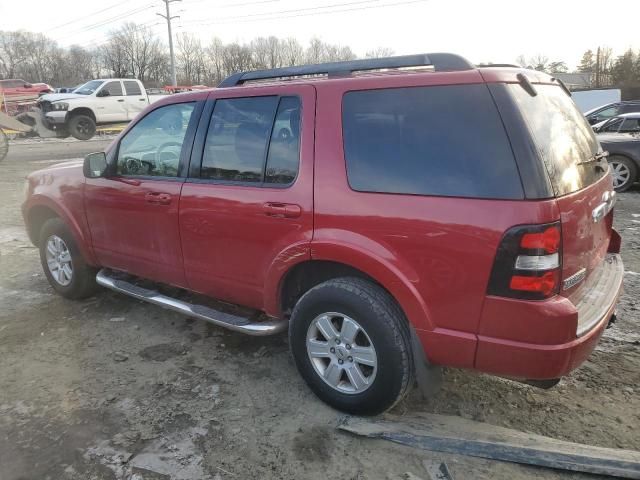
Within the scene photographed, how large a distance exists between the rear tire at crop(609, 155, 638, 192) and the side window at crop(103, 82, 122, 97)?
55.0ft

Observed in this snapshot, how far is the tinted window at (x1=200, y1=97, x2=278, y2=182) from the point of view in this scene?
312 cm

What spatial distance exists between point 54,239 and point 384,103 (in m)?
3.47

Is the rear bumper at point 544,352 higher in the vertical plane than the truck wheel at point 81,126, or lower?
lower

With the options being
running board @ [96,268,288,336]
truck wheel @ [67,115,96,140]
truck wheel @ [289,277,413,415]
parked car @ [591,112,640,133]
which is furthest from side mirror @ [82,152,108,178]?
truck wheel @ [67,115,96,140]

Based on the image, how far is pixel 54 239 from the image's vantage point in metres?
4.64

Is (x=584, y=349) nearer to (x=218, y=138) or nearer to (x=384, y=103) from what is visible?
(x=384, y=103)

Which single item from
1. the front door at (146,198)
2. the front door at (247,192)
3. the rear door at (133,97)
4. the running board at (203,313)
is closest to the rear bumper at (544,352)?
the front door at (247,192)

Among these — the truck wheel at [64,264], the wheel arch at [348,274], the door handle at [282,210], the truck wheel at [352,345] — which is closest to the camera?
the wheel arch at [348,274]

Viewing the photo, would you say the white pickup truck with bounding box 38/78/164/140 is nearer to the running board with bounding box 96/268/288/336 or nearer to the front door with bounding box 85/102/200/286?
the front door with bounding box 85/102/200/286

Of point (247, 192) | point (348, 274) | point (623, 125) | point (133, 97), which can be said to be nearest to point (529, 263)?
point (348, 274)

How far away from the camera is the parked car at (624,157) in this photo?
365 inches

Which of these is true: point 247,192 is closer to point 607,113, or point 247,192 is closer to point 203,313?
point 203,313

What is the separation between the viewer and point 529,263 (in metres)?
2.21

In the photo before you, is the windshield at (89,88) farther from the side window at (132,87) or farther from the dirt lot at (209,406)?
Result: the dirt lot at (209,406)
